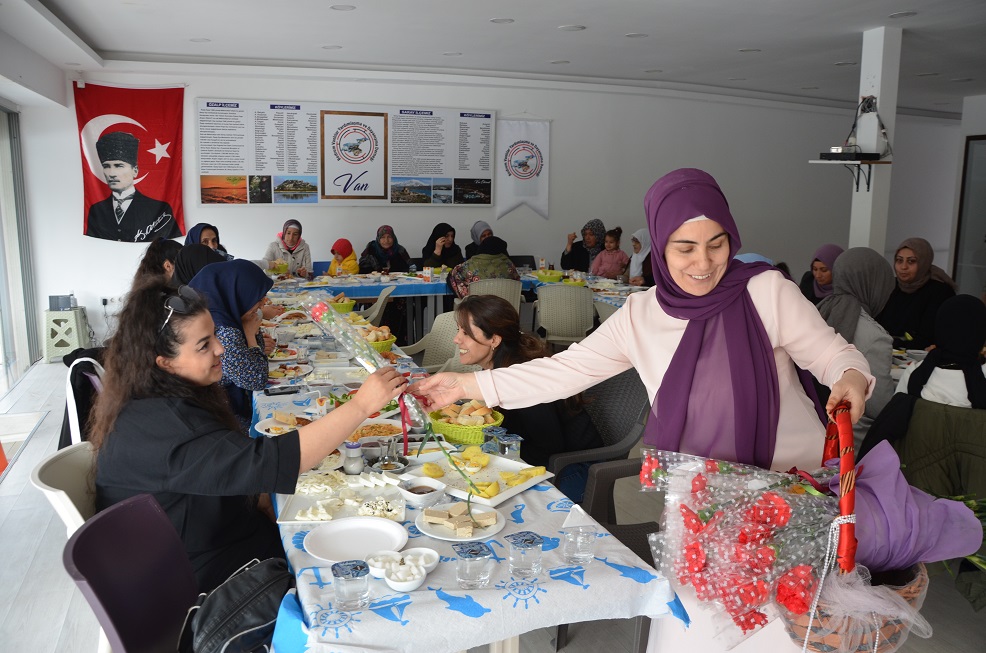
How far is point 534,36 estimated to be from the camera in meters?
7.37

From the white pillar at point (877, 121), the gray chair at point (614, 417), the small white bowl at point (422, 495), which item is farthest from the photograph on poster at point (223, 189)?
the small white bowl at point (422, 495)

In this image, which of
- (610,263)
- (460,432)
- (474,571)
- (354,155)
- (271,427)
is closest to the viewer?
(474,571)

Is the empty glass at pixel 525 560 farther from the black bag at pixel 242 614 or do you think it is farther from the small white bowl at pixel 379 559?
the black bag at pixel 242 614

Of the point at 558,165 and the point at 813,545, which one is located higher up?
the point at 558,165

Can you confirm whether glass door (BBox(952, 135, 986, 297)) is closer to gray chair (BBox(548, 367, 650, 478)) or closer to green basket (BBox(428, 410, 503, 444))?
gray chair (BBox(548, 367, 650, 478))

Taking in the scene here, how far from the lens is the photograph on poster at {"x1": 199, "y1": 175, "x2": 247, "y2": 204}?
349 inches

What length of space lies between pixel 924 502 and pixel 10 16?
666 cm

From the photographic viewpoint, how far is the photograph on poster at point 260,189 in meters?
9.02

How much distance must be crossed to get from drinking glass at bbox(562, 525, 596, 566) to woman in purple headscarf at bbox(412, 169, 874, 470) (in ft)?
0.98

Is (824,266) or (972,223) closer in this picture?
(824,266)

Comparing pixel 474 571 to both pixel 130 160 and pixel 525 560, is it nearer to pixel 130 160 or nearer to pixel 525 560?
pixel 525 560

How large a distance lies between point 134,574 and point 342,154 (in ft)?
26.6

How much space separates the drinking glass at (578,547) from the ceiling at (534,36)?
17.0ft

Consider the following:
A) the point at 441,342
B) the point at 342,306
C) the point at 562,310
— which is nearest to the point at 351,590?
the point at 441,342
